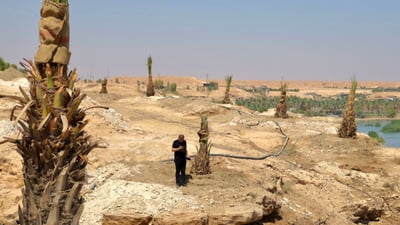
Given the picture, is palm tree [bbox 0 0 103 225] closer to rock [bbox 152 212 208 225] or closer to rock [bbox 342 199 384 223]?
rock [bbox 152 212 208 225]

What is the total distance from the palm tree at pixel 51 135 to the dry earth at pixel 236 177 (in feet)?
14.8

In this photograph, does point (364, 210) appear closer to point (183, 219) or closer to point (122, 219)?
point (183, 219)

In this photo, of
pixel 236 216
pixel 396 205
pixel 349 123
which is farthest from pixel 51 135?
pixel 349 123

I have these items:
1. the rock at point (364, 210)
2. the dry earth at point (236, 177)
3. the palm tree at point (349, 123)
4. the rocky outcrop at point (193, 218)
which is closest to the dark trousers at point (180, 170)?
the dry earth at point (236, 177)

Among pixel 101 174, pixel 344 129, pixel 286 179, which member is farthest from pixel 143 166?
pixel 344 129

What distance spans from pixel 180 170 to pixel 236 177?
208 cm

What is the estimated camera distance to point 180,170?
10.5 metres

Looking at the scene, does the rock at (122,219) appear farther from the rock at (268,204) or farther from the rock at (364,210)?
A: the rock at (364,210)

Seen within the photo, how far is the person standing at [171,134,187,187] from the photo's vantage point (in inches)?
394

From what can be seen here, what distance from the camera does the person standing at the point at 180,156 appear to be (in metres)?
10.0

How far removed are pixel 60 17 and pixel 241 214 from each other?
6.16m

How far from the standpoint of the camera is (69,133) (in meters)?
4.76

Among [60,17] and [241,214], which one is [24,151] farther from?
[241,214]

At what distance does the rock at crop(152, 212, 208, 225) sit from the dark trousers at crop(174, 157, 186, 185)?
1.42 metres
